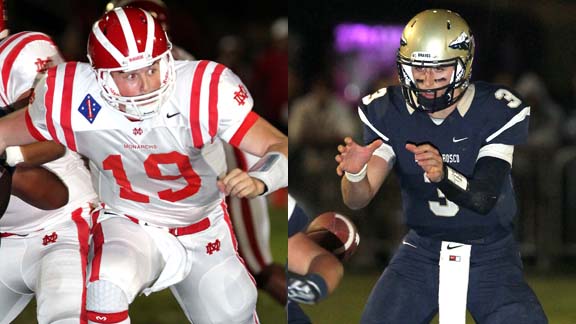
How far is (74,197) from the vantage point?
4.48 metres

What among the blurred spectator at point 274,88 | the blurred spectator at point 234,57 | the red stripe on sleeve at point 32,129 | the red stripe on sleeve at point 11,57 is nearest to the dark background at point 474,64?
the red stripe on sleeve at point 32,129

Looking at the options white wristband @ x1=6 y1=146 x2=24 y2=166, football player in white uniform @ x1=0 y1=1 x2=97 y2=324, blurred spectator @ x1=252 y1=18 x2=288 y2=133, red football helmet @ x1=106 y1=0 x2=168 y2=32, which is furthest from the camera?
blurred spectator @ x1=252 y1=18 x2=288 y2=133

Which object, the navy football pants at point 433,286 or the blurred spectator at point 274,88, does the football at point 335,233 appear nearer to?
the navy football pants at point 433,286

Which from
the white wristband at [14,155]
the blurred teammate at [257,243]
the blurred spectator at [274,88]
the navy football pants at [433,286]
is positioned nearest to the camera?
the navy football pants at [433,286]

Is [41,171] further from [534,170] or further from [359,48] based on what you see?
[534,170]

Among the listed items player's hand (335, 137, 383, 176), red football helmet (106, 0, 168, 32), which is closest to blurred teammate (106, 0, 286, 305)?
red football helmet (106, 0, 168, 32)

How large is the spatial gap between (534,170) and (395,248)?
92 centimetres

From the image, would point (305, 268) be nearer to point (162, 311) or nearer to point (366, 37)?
point (366, 37)

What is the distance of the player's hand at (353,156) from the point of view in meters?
3.86

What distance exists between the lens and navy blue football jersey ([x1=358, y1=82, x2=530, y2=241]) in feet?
12.7

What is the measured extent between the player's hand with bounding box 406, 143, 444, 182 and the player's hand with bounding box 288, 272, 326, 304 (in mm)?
715

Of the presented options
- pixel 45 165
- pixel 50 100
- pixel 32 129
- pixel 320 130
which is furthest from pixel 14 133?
pixel 320 130

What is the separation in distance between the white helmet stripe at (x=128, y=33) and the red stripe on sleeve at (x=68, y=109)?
1.00 feet

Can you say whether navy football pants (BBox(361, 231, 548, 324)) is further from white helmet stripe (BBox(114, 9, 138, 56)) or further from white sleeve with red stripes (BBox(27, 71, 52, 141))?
white sleeve with red stripes (BBox(27, 71, 52, 141))
